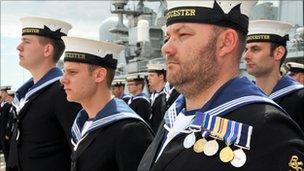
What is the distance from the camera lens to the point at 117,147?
10.0 ft

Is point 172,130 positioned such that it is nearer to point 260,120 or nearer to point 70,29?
point 260,120

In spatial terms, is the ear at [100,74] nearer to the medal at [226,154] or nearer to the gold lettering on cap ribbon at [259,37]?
the gold lettering on cap ribbon at [259,37]

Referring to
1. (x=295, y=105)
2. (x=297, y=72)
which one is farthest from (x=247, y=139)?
(x=297, y=72)

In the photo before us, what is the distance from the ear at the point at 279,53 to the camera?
161 inches

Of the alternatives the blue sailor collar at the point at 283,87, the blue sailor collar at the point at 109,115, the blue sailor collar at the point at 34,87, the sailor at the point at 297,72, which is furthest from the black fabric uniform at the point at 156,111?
the blue sailor collar at the point at 109,115

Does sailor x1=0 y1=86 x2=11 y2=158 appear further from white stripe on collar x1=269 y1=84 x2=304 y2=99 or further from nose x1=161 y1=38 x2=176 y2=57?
nose x1=161 y1=38 x2=176 y2=57

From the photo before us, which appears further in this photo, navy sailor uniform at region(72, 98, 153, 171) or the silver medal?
navy sailor uniform at region(72, 98, 153, 171)

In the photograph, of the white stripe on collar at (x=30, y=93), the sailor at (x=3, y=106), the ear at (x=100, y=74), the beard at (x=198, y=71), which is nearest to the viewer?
the beard at (x=198, y=71)

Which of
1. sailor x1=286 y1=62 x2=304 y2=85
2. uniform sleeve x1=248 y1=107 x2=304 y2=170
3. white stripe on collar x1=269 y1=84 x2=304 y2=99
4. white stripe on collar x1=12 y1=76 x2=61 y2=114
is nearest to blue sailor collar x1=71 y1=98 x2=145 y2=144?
white stripe on collar x1=12 y1=76 x2=61 y2=114

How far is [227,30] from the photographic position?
6.95 ft

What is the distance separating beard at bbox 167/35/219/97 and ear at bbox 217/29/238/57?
0.03 m

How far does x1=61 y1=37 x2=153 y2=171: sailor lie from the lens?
3.06 m

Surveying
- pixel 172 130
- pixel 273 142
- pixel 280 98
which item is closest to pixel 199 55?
pixel 172 130

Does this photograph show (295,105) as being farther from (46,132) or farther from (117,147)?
(46,132)
